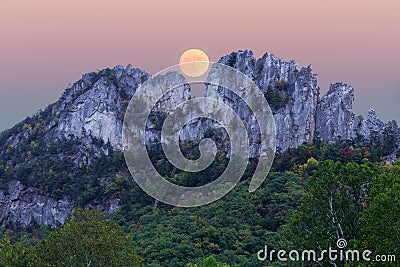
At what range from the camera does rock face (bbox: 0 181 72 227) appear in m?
43.0

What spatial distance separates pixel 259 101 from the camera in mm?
43000

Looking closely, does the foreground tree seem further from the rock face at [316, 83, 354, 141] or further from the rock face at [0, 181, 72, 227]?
the rock face at [0, 181, 72, 227]

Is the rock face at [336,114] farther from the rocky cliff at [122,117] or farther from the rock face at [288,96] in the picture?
the rock face at [288,96]

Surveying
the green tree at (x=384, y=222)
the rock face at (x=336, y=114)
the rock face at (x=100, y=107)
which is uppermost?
the rock face at (x=100, y=107)

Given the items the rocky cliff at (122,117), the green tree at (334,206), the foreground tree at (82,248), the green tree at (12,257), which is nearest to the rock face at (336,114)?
the rocky cliff at (122,117)

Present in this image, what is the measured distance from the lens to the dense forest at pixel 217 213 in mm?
13320

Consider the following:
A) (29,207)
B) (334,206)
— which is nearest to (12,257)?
(334,206)

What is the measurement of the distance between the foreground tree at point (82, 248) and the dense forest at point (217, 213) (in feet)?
0.08

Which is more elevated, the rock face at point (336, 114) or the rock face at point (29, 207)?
the rock face at point (336, 114)

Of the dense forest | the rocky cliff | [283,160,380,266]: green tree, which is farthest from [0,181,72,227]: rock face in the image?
[283,160,380,266]: green tree

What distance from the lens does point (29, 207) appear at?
44.0 m

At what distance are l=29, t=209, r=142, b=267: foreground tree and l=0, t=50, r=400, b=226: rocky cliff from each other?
25123mm

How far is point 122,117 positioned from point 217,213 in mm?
20981

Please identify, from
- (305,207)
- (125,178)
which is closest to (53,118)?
(125,178)
